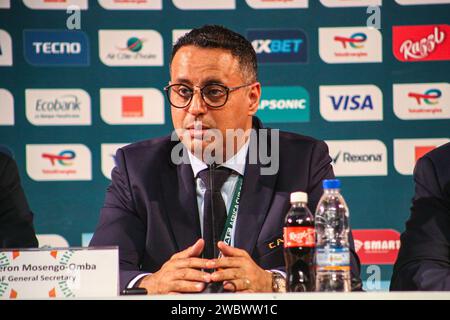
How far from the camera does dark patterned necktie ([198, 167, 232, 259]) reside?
7.09ft

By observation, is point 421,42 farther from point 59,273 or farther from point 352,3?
A: point 59,273

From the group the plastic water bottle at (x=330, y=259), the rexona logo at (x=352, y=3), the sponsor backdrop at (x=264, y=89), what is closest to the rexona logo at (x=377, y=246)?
the sponsor backdrop at (x=264, y=89)

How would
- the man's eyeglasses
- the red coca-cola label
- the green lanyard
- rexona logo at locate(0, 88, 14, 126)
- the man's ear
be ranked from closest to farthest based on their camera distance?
the red coca-cola label < the green lanyard < the man's eyeglasses < the man's ear < rexona logo at locate(0, 88, 14, 126)

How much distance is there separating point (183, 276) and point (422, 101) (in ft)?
6.68

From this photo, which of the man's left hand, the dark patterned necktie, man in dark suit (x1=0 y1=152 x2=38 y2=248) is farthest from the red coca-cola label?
man in dark suit (x1=0 y1=152 x2=38 y2=248)

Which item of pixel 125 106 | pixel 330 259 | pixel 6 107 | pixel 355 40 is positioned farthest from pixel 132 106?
pixel 330 259

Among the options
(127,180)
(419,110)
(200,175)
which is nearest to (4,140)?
(127,180)

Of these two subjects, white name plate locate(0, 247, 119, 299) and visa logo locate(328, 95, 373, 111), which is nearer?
white name plate locate(0, 247, 119, 299)

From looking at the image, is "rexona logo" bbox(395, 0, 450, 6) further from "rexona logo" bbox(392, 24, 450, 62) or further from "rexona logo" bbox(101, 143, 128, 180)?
"rexona logo" bbox(101, 143, 128, 180)

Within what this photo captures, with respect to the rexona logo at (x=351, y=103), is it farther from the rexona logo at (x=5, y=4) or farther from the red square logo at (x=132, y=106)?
the rexona logo at (x=5, y=4)

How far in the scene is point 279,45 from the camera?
350cm

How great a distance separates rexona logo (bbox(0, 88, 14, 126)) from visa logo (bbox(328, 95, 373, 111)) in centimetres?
167

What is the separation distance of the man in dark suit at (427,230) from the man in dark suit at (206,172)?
0.28m

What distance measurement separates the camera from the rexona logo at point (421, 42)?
3.45 meters
